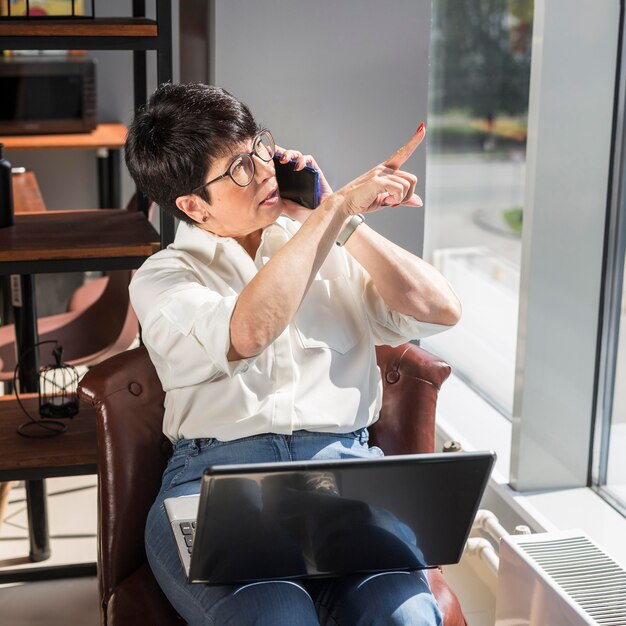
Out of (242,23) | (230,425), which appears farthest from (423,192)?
(230,425)

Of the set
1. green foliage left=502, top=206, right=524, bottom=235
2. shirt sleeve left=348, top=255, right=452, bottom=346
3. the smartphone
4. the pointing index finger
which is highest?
the pointing index finger

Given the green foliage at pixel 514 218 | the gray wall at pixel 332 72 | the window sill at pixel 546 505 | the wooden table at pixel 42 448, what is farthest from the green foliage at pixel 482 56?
the wooden table at pixel 42 448

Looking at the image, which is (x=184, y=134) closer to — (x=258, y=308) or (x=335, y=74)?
(x=258, y=308)

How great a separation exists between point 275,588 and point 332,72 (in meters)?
1.29

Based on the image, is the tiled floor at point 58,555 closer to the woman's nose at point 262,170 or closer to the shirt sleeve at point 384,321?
the shirt sleeve at point 384,321

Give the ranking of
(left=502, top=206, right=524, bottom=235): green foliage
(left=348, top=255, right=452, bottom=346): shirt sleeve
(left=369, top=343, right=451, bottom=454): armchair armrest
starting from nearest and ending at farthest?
1. (left=348, top=255, right=452, bottom=346): shirt sleeve
2. (left=369, top=343, right=451, bottom=454): armchair armrest
3. (left=502, top=206, right=524, bottom=235): green foliage

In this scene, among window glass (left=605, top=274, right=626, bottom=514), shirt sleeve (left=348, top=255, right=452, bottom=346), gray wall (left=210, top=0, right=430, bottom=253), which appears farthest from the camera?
window glass (left=605, top=274, right=626, bottom=514)

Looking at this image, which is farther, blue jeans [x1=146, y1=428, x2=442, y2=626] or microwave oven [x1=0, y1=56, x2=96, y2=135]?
microwave oven [x1=0, y1=56, x2=96, y2=135]

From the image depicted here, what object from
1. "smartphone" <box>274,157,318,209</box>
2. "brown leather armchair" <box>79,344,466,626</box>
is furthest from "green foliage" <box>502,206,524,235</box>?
"smartphone" <box>274,157,318,209</box>

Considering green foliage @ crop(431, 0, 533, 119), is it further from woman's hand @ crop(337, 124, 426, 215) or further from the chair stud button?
the chair stud button

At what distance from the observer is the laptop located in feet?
4.28

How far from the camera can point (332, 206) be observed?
5.23ft

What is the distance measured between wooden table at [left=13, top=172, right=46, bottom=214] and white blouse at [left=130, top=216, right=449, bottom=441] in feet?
6.14

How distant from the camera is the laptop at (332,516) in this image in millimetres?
1305
